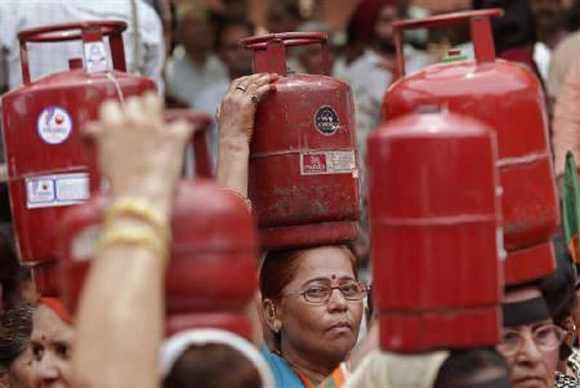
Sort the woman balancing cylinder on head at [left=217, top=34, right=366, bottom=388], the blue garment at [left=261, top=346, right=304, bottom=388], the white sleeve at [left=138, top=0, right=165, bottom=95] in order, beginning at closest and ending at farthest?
the woman balancing cylinder on head at [left=217, top=34, right=366, bottom=388], the blue garment at [left=261, top=346, right=304, bottom=388], the white sleeve at [left=138, top=0, right=165, bottom=95]

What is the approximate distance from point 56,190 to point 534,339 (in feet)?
3.74

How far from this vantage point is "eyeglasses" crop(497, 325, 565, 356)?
413 centimetres

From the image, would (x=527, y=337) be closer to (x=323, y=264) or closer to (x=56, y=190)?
(x=56, y=190)

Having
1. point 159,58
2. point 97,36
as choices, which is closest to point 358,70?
point 159,58

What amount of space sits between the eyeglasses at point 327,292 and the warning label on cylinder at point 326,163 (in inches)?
14.4

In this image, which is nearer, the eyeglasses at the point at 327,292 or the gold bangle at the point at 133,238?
the gold bangle at the point at 133,238

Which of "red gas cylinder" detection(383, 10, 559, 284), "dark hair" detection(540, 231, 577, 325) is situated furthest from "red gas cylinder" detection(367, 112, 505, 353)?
"dark hair" detection(540, 231, 577, 325)


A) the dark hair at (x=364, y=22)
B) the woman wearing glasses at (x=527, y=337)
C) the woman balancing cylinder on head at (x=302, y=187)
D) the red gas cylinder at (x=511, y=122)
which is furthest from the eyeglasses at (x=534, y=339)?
the dark hair at (x=364, y=22)

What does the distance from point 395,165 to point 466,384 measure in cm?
46

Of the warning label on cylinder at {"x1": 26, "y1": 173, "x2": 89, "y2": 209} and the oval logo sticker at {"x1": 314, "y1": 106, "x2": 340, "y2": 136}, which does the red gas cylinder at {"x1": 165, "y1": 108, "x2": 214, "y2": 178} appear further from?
the oval logo sticker at {"x1": 314, "y1": 106, "x2": 340, "y2": 136}

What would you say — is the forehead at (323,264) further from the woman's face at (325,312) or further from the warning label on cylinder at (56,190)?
the warning label on cylinder at (56,190)

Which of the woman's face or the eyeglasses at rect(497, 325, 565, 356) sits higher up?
the eyeglasses at rect(497, 325, 565, 356)

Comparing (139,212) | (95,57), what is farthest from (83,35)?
(139,212)

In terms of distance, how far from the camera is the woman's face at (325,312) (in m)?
5.32
